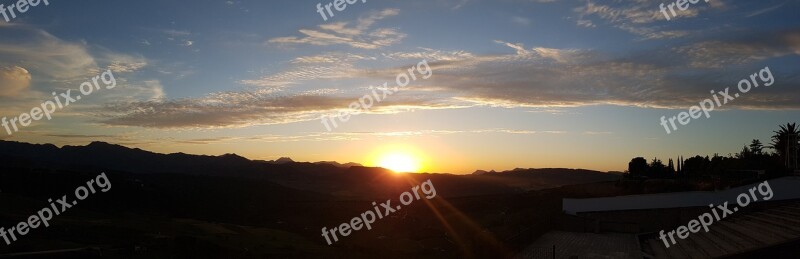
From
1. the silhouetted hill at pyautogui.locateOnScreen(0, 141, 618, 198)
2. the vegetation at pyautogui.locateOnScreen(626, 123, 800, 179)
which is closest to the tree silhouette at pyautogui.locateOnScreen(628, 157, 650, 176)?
the vegetation at pyautogui.locateOnScreen(626, 123, 800, 179)

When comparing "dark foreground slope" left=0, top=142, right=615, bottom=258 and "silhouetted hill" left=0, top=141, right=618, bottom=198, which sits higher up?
"silhouetted hill" left=0, top=141, right=618, bottom=198

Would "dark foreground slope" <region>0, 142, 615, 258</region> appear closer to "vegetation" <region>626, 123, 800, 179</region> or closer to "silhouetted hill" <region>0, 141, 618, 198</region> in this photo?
"vegetation" <region>626, 123, 800, 179</region>

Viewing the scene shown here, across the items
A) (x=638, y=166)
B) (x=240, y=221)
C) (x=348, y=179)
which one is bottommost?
(x=240, y=221)

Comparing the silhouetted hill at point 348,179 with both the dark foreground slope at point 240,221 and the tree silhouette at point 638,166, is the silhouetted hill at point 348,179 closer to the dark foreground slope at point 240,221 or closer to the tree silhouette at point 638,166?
the dark foreground slope at point 240,221

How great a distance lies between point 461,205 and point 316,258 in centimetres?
4175

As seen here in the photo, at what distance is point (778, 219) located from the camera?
22844 mm

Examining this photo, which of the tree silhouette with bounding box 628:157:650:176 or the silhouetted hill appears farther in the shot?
the silhouetted hill

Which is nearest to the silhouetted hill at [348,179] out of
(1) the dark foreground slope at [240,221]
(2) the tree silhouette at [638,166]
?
(1) the dark foreground slope at [240,221]

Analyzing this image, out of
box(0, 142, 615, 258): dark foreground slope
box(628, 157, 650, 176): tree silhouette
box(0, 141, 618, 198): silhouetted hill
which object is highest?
box(0, 141, 618, 198): silhouetted hill

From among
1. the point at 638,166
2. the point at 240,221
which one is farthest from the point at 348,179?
the point at 638,166

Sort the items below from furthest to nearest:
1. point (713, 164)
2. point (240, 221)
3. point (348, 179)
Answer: point (348, 179) → point (240, 221) → point (713, 164)

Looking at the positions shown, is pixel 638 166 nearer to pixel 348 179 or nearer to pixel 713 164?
pixel 713 164

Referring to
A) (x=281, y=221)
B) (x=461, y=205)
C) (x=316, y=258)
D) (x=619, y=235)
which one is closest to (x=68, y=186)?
(x=281, y=221)

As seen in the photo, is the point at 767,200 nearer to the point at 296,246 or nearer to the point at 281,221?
the point at 296,246
